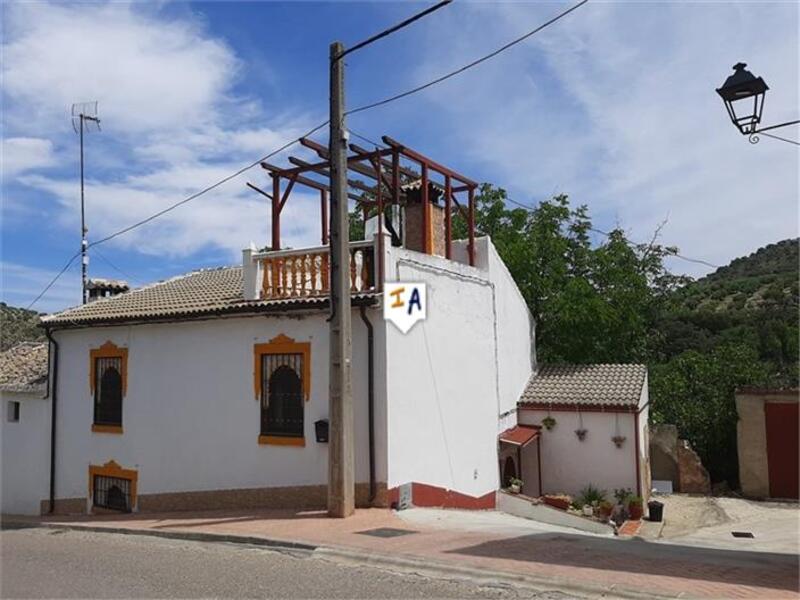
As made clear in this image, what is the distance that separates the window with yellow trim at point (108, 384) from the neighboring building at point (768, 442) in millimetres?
16633

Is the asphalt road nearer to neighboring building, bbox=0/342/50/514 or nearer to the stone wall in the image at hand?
neighboring building, bbox=0/342/50/514

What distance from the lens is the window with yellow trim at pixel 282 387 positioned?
11.5 m

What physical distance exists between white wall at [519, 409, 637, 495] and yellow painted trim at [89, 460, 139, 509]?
9.20 metres

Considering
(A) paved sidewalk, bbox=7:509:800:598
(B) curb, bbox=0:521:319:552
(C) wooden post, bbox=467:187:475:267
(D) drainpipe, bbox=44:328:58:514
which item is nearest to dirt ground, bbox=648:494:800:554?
(A) paved sidewalk, bbox=7:509:800:598

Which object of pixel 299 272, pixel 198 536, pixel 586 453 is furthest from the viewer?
pixel 586 453

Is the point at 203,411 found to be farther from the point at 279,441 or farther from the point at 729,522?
the point at 729,522

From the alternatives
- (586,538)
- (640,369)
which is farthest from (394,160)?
(640,369)

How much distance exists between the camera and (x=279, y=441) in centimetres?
1154

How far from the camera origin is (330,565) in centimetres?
761

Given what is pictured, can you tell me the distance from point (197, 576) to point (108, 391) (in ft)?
25.2

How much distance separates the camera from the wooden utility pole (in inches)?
399

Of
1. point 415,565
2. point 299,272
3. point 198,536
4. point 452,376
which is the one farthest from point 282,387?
point 415,565

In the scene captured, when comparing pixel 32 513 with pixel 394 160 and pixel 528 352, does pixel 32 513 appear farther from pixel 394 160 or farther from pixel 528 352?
pixel 528 352

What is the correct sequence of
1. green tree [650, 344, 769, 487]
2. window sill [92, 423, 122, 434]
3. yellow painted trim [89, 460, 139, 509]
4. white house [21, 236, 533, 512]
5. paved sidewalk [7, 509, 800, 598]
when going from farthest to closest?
green tree [650, 344, 769, 487]
window sill [92, 423, 122, 434]
yellow painted trim [89, 460, 139, 509]
white house [21, 236, 533, 512]
paved sidewalk [7, 509, 800, 598]
